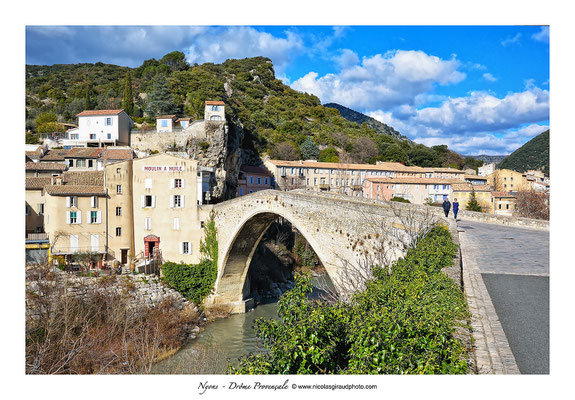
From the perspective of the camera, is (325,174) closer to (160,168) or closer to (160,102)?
(160,102)

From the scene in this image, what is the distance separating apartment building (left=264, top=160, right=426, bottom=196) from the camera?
43438mm

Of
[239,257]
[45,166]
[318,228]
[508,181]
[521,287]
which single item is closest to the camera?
[521,287]

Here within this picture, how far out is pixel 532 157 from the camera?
1582 inches

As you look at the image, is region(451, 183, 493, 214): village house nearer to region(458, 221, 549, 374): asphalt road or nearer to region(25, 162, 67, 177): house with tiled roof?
region(458, 221, 549, 374): asphalt road

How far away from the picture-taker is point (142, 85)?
5272 cm

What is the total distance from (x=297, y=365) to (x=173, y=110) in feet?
132

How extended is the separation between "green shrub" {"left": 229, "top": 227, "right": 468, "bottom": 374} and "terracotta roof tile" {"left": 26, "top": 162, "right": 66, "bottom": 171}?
86.2 ft

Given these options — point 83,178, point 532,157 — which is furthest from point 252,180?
point 532,157

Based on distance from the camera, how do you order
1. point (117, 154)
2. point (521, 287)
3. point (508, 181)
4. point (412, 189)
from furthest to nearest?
point (508, 181) → point (412, 189) → point (117, 154) → point (521, 287)

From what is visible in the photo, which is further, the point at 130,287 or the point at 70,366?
the point at 130,287

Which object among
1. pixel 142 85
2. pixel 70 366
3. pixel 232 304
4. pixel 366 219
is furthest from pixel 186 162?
pixel 142 85

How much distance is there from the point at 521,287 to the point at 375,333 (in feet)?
13.9

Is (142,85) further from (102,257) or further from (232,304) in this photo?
(232,304)

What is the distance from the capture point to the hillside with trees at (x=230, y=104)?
43125 mm
